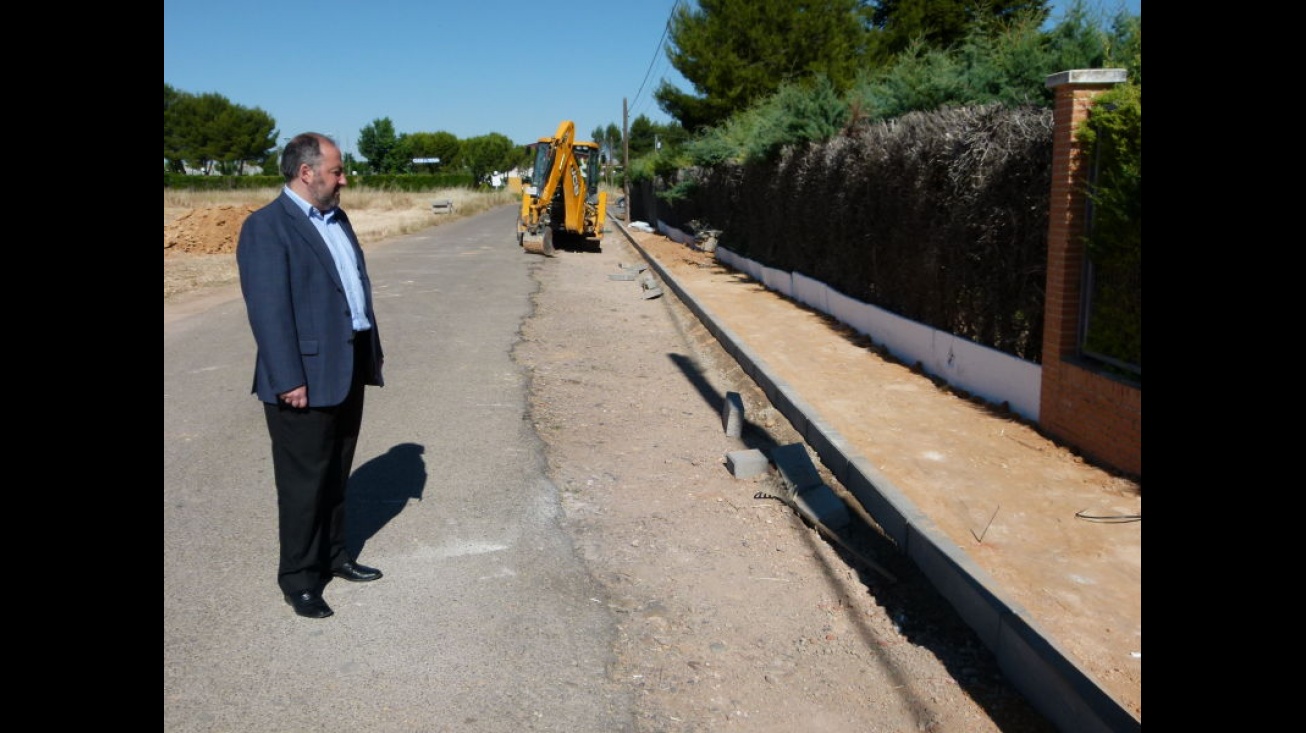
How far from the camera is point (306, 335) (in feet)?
13.6

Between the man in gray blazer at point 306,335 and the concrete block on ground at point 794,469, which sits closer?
the man in gray blazer at point 306,335

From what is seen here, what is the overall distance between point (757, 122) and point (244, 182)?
6784cm

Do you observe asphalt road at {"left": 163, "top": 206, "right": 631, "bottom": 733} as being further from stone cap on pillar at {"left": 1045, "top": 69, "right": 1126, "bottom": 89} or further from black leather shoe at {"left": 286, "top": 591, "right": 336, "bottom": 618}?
stone cap on pillar at {"left": 1045, "top": 69, "right": 1126, "bottom": 89}

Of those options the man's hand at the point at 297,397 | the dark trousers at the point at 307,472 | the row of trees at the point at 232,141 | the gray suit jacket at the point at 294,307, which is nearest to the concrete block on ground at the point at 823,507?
the dark trousers at the point at 307,472

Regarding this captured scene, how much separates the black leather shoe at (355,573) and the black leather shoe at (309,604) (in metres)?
0.32

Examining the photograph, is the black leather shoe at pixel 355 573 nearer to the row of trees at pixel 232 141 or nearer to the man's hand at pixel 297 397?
the man's hand at pixel 297 397

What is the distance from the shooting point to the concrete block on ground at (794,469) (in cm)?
591

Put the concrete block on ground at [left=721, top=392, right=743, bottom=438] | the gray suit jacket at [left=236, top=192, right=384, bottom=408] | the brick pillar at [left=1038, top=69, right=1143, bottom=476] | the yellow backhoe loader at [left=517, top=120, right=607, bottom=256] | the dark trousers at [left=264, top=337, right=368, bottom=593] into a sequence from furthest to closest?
the yellow backhoe loader at [left=517, top=120, right=607, bottom=256], the concrete block on ground at [left=721, top=392, right=743, bottom=438], the brick pillar at [left=1038, top=69, right=1143, bottom=476], the dark trousers at [left=264, top=337, right=368, bottom=593], the gray suit jacket at [left=236, top=192, right=384, bottom=408]

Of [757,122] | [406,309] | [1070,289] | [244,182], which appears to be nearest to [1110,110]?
[1070,289]

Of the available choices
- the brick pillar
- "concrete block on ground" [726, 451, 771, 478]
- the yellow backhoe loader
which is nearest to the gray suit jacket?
"concrete block on ground" [726, 451, 771, 478]

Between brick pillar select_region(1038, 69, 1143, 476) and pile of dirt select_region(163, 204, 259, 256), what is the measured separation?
26.3 metres

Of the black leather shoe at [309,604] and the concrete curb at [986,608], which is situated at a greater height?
the concrete curb at [986,608]

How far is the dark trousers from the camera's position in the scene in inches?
165

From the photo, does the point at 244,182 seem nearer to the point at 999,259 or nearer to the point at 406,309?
the point at 406,309
